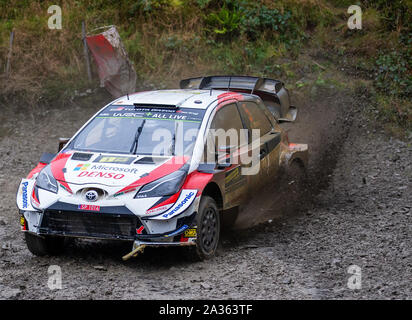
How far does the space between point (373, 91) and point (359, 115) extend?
0.95 m

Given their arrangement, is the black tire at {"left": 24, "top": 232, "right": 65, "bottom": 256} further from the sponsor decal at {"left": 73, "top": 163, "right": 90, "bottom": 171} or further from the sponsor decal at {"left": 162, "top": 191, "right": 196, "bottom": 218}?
the sponsor decal at {"left": 162, "top": 191, "right": 196, "bottom": 218}

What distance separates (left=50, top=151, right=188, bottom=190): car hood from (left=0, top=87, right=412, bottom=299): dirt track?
0.90 m

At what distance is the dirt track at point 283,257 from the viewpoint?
576cm

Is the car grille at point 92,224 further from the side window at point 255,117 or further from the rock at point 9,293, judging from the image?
the side window at point 255,117

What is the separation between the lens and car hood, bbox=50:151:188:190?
6336 millimetres

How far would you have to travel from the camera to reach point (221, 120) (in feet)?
24.7

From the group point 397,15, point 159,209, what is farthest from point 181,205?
point 397,15

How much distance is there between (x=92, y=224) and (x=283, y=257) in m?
2.13

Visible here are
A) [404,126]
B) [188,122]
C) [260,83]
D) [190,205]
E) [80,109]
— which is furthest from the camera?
[80,109]

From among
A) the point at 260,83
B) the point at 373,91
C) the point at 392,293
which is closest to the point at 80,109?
the point at 260,83

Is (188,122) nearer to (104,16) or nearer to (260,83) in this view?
(260,83)

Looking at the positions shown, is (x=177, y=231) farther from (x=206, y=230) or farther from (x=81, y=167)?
(x=81, y=167)

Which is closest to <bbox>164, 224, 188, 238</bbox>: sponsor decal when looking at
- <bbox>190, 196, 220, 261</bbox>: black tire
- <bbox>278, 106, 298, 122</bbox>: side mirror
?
<bbox>190, 196, 220, 261</bbox>: black tire

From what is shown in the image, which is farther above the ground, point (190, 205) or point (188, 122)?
point (188, 122)
